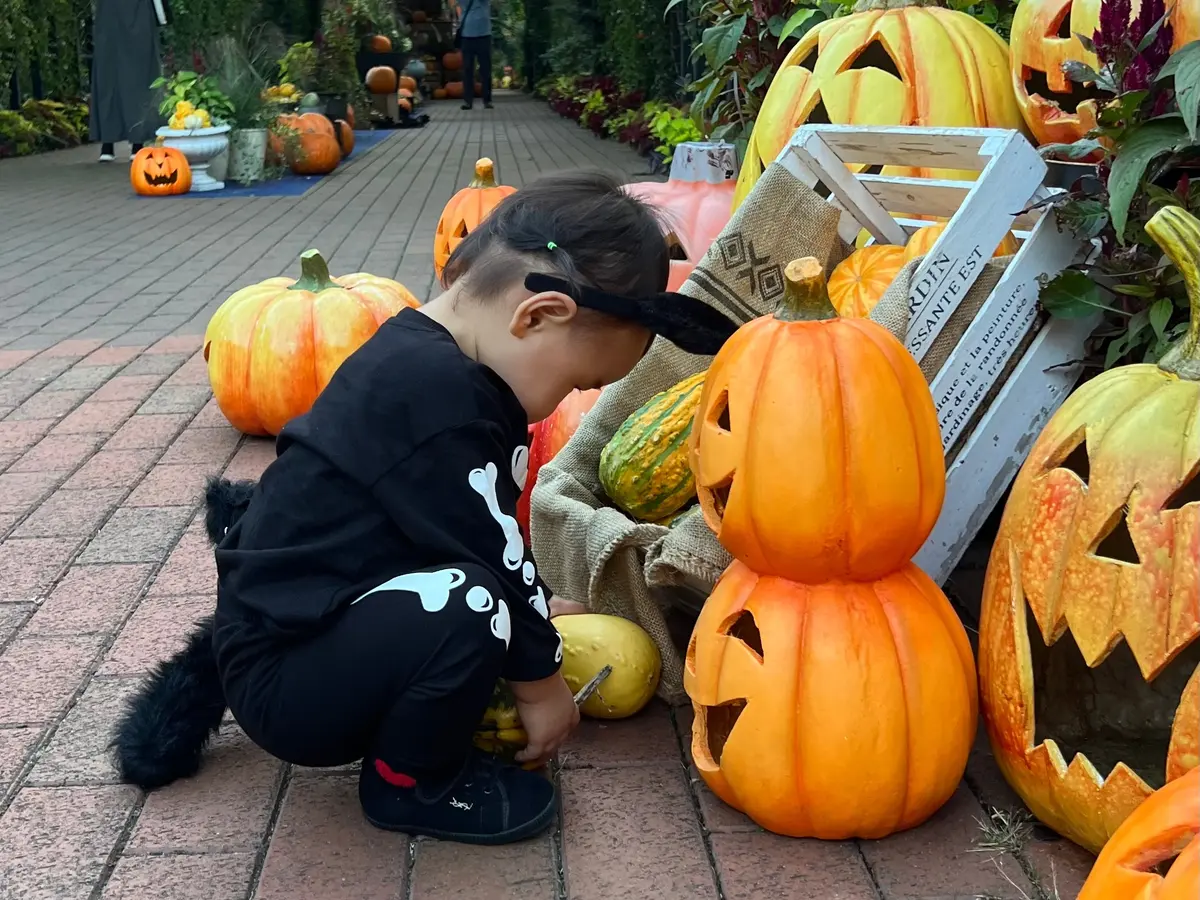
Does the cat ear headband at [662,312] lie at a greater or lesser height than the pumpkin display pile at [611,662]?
greater

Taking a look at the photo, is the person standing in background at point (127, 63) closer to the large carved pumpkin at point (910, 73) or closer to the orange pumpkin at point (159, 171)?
the orange pumpkin at point (159, 171)

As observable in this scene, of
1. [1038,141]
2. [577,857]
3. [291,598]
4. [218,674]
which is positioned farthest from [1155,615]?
[1038,141]

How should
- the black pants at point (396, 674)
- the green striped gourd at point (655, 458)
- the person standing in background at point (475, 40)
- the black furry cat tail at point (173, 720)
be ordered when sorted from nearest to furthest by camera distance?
the black pants at point (396, 674) → the black furry cat tail at point (173, 720) → the green striped gourd at point (655, 458) → the person standing in background at point (475, 40)

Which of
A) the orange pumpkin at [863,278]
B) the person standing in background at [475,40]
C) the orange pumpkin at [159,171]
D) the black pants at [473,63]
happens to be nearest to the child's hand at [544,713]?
the orange pumpkin at [863,278]

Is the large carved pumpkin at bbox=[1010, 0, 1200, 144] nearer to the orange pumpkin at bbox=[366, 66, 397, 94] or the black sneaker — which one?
the black sneaker

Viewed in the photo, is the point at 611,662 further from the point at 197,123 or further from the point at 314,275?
the point at 197,123

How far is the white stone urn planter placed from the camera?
11930 millimetres

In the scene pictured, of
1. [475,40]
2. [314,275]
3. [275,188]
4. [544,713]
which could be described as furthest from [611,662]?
[475,40]

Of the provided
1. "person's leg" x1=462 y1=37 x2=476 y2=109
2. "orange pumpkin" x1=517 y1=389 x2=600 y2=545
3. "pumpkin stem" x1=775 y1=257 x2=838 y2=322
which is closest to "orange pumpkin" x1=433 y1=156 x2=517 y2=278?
"orange pumpkin" x1=517 y1=389 x2=600 y2=545

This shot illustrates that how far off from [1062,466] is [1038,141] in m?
1.57

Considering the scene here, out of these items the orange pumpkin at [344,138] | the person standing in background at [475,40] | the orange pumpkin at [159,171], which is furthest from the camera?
the person standing in background at [475,40]

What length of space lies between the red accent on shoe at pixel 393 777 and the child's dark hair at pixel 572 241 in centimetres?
84

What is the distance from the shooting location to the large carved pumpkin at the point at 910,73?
3.36 metres

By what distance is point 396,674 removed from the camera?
6.48 feet
